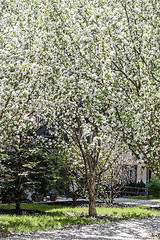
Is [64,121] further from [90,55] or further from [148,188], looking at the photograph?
[148,188]

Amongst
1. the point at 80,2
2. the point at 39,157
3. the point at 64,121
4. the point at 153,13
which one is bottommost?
the point at 39,157

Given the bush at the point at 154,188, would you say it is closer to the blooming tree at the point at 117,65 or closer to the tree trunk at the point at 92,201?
the tree trunk at the point at 92,201

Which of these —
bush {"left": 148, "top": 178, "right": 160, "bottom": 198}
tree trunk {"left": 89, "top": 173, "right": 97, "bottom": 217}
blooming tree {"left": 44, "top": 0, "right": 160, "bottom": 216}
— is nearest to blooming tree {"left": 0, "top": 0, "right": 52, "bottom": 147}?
blooming tree {"left": 44, "top": 0, "right": 160, "bottom": 216}

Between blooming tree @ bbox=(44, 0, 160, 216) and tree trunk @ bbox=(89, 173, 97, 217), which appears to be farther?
tree trunk @ bbox=(89, 173, 97, 217)

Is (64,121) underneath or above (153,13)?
underneath

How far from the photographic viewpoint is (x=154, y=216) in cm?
1390

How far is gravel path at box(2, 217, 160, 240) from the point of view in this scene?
825 centimetres

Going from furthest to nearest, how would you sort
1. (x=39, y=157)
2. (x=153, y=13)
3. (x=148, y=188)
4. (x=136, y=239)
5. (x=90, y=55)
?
(x=148, y=188) < (x=39, y=157) < (x=90, y=55) < (x=153, y=13) < (x=136, y=239)

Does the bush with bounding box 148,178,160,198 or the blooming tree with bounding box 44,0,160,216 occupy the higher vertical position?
the blooming tree with bounding box 44,0,160,216

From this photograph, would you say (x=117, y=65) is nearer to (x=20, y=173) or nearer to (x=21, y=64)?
(x=21, y=64)

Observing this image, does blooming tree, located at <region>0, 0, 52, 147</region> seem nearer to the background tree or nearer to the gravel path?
the background tree

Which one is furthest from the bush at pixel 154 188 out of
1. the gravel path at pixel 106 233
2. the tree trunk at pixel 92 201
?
the gravel path at pixel 106 233

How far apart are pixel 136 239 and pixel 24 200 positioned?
20.7 feet

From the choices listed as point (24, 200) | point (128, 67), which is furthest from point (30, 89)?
point (24, 200)
